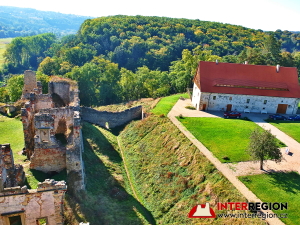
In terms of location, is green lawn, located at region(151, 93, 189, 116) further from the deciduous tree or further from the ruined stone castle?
the deciduous tree

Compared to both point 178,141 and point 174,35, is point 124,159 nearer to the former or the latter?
point 178,141

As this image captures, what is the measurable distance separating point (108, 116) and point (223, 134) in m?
19.0

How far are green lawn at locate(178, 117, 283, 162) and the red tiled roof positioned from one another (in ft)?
21.4

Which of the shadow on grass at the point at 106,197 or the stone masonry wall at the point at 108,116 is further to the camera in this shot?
the stone masonry wall at the point at 108,116

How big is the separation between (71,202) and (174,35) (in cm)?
11049

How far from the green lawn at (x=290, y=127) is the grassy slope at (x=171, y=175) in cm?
1394

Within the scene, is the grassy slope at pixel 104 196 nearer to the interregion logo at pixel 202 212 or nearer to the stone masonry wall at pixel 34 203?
the stone masonry wall at pixel 34 203

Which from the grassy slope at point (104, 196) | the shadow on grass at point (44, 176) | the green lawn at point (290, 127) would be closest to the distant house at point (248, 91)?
the green lawn at point (290, 127)

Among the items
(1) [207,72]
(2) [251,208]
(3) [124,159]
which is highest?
(1) [207,72]

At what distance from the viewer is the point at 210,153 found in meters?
30.2

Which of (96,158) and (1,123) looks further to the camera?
(1,123)

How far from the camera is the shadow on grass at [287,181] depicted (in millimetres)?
24266

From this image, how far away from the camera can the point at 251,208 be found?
2188cm

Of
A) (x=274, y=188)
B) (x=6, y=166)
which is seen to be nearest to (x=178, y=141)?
(x=274, y=188)
